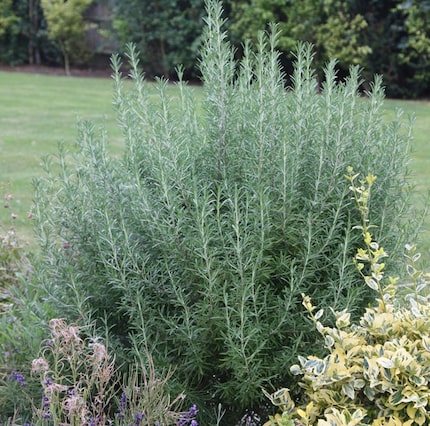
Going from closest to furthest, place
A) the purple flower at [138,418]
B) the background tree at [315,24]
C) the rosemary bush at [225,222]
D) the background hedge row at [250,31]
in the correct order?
the purple flower at [138,418] < the rosemary bush at [225,222] < the background hedge row at [250,31] < the background tree at [315,24]

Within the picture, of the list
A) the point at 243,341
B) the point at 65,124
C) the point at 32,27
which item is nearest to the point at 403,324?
the point at 243,341

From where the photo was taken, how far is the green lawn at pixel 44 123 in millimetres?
7121

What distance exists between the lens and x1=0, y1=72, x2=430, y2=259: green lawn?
712 cm

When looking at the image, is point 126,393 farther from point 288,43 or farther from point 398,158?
point 288,43

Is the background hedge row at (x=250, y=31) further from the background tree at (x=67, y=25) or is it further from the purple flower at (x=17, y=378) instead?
the purple flower at (x=17, y=378)

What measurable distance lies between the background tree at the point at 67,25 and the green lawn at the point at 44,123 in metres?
1.43

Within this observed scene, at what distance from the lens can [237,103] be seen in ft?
10.3

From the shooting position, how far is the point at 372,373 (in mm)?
2393

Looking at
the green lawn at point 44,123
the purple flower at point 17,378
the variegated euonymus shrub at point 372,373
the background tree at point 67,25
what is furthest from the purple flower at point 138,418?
the background tree at point 67,25

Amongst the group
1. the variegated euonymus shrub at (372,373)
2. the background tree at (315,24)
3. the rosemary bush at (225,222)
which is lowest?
the variegated euonymus shrub at (372,373)

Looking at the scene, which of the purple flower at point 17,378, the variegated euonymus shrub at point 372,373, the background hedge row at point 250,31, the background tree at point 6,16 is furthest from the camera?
the background tree at point 6,16

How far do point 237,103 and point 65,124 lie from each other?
8.15m

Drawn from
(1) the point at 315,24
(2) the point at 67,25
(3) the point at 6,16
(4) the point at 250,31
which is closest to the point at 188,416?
(1) the point at 315,24

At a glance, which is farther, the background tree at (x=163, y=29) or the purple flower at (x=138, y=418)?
the background tree at (x=163, y=29)
